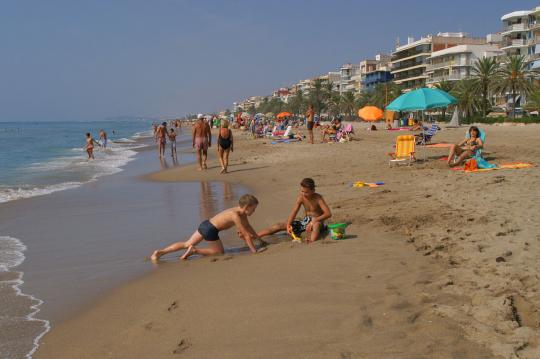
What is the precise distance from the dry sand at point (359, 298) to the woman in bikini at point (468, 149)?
3.43m

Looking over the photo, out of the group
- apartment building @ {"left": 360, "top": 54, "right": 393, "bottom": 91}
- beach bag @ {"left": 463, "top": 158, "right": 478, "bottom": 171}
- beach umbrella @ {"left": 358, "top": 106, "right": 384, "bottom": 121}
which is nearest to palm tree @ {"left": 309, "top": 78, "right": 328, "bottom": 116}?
apartment building @ {"left": 360, "top": 54, "right": 393, "bottom": 91}

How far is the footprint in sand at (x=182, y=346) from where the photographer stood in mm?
2932

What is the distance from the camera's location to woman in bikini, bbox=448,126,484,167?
9727mm

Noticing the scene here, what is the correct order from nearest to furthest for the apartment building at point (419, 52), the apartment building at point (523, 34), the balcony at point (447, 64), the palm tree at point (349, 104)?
the apartment building at point (523, 34) < the balcony at point (447, 64) < the apartment building at point (419, 52) < the palm tree at point (349, 104)

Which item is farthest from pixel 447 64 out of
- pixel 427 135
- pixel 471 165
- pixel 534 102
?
pixel 471 165

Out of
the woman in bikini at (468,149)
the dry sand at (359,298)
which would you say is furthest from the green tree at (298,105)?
the dry sand at (359,298)

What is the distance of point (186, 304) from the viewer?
12.2 feet

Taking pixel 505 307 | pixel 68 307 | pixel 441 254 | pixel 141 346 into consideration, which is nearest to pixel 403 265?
pixel 441 254

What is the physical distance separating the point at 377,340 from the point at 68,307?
2604 mm

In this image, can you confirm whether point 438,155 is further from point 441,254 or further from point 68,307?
point 68,307

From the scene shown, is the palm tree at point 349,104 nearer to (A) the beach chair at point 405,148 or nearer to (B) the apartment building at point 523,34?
(B) the apartment building at point 523,34

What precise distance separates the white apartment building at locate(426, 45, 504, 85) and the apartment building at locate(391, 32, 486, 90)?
334cm

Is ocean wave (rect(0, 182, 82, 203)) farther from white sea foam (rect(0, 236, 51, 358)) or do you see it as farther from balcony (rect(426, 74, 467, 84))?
balcony (rect(426, 74, 467, 84))

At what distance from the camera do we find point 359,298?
3.51 metres
